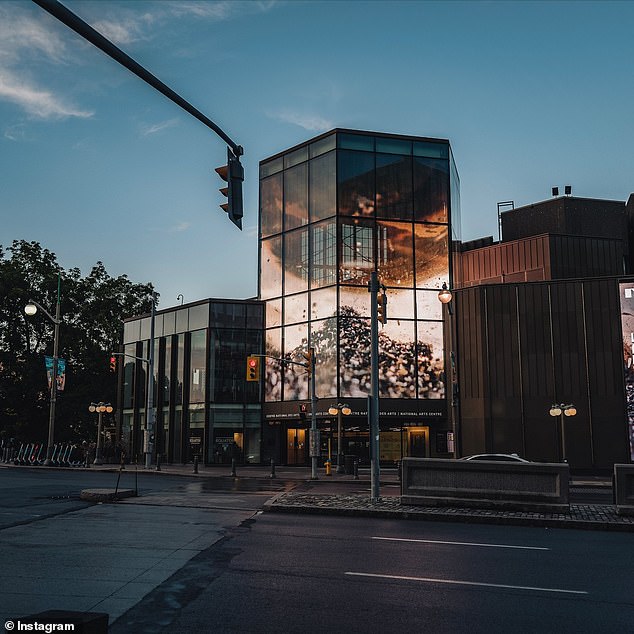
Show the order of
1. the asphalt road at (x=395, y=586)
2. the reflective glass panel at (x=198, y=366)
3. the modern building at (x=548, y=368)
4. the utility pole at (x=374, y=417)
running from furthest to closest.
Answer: the reflective glass panel at (x=198, y=366) → the modern building at (x=548, y=368) → the utility pole at (x=374, y=417) → the asphalt road at (x=395, y=586)

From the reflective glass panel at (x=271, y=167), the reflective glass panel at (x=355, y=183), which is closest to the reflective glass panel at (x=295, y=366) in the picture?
the reflective glass panel at (x=355, y=183)

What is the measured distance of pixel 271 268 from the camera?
52.1 meters

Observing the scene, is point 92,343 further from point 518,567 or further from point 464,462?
point 518,567

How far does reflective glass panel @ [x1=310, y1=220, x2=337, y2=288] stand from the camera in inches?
1884

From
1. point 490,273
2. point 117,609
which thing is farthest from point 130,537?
point 490,273

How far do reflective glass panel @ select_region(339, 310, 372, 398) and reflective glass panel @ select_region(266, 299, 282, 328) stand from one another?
5.88 meters

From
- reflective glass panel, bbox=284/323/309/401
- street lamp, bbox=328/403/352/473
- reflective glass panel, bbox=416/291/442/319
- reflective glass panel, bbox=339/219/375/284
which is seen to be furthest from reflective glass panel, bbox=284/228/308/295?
street lamp, bbox=328/403/352/473

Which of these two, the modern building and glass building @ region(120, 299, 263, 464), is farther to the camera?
glass building @ region(120, 299, 263, 464)

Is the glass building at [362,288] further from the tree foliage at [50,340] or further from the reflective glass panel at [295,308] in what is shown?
the tree foliage at [50,340]

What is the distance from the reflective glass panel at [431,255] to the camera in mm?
48312

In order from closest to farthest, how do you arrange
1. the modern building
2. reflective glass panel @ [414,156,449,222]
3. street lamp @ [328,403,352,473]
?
1. the modern building
2. street lamp @ [328,403,352,473]
3. reflective glass panel @ [414,156,449,222]

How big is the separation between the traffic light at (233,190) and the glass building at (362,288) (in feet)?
115

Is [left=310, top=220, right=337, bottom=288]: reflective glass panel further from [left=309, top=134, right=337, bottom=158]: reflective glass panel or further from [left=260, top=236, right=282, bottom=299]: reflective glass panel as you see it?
[left=309, top=134, right=337, bottom=158]: reflective glass panel

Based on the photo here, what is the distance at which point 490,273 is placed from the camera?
160ft
